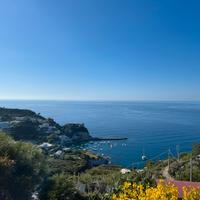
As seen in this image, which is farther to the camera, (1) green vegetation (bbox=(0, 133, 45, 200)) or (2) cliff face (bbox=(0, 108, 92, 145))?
(2) cliff face (bbox=(0, 108, 92, 145))

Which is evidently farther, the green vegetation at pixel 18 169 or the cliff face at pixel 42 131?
the cliff face at pixel 42 131

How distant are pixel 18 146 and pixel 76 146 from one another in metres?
58.0

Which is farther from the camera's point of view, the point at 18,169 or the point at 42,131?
the point at 42,131

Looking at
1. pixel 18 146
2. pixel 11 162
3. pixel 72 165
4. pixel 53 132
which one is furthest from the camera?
pixel 53 132

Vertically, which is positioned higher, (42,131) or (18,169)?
(18,169)

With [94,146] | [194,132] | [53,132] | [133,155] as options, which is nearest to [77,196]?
[133,155]

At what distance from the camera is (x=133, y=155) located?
5975cm

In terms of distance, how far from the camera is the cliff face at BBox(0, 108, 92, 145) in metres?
Answer: 72.3

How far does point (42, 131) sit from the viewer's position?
7631cm

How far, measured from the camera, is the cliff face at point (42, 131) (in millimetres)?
72312

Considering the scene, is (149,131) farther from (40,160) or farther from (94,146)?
(40,160)

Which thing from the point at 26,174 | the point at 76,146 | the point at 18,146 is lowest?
the point at 76,146

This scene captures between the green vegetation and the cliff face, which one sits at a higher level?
the green vegetation

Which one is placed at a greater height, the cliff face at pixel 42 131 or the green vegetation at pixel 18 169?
the green vegetation at pixel 18 169
